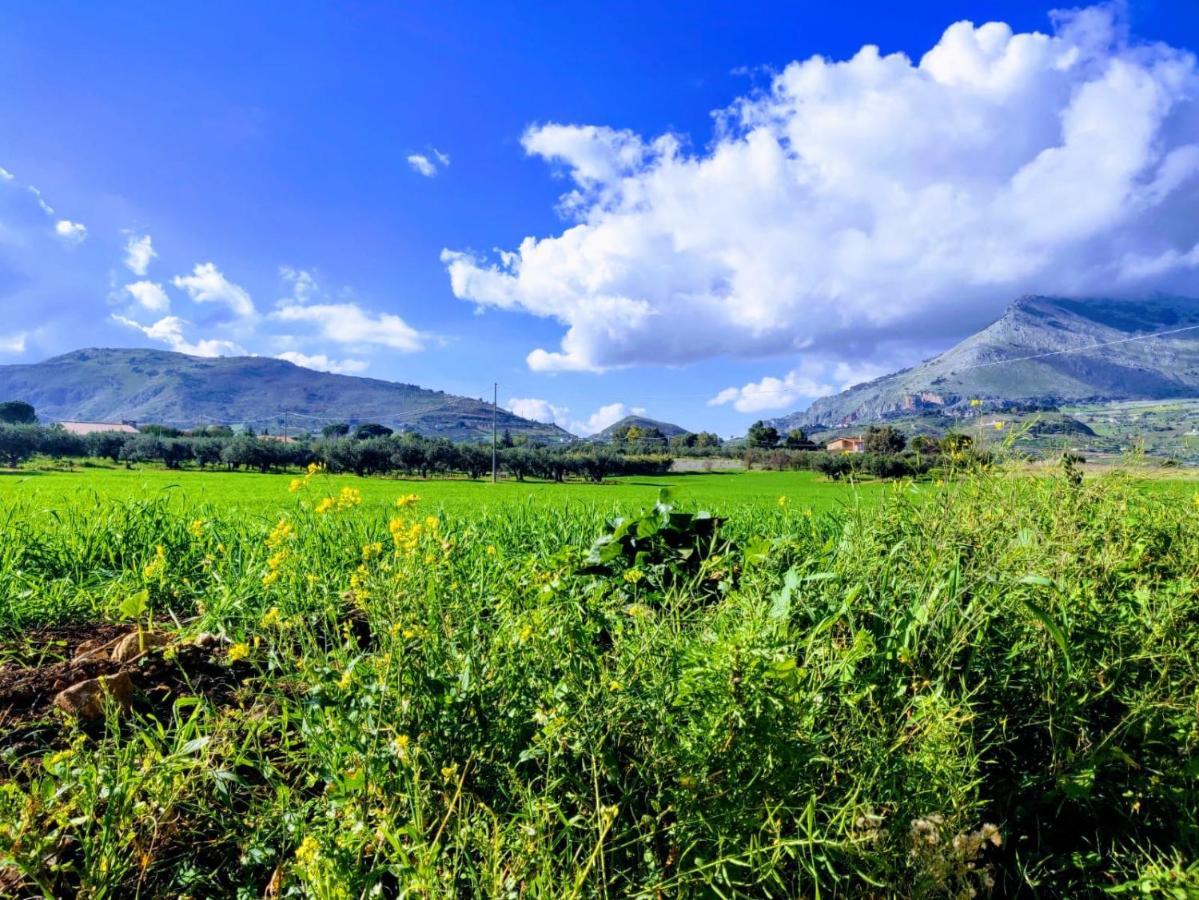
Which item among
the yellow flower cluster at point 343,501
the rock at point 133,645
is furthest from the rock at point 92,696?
the yellow flower cluster at point 343,501

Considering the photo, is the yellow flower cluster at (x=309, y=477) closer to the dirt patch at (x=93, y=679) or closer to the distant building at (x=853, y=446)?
the dirt patch at (x=93, y=679)

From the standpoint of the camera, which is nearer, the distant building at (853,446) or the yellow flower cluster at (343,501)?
the yellow flower cluster at (343,501)

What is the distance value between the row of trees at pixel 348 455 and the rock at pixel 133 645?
201 feet

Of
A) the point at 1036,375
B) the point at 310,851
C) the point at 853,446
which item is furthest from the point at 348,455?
the point at 1036,375

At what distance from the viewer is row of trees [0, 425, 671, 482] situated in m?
69.6

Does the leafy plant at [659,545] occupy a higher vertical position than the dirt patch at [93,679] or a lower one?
higher

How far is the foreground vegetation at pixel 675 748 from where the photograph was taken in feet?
4.65

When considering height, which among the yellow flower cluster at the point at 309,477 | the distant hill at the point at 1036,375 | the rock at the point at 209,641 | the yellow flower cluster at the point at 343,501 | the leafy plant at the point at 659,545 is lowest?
the rock at the point at 209,641

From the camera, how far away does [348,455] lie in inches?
2741

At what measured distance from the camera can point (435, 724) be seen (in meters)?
1.63

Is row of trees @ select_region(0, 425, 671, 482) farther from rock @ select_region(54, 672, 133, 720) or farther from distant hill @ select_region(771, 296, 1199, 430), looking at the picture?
rock @ select_region(54, 672, 133, 720)

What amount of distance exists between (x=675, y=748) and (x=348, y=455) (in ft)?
243

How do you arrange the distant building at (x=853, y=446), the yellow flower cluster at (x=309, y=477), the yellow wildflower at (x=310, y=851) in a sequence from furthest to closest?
the distant building at (x=853, y=446) < the yellow flower cluster at (x=309, y=477) < the yellow wildflower at (x=310, y=851)

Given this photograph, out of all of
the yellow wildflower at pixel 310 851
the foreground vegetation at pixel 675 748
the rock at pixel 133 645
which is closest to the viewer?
the yellow wildflower at pixel 310 851
